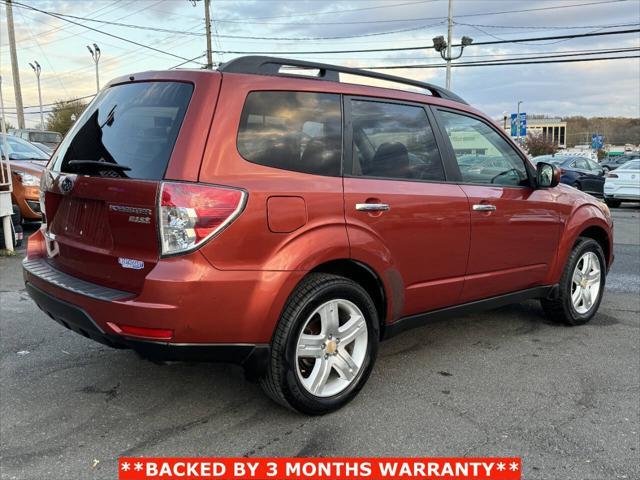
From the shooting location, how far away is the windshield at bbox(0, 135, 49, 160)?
31.4ft

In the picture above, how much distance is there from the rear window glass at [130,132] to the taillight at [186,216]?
15 cm

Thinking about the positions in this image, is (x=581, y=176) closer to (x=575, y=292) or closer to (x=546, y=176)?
(x=575, y=292)

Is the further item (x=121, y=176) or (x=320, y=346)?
(x=320, y=346)

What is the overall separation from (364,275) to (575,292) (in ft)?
8.26

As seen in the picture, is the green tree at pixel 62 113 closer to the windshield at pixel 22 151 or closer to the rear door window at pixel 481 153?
the windshield at pixel 22 151

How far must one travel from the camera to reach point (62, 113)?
66.4 meters

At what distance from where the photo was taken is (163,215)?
2.62 meters

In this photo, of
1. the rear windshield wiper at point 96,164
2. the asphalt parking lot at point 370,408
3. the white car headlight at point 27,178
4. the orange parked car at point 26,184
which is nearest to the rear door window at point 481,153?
the asphalt parking lot at point 370,408

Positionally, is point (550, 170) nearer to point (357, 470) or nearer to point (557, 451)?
point (557, 451)

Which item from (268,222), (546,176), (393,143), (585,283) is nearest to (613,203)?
(585,283)

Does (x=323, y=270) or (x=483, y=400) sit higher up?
(x=323, y=270)

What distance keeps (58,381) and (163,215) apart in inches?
67.0

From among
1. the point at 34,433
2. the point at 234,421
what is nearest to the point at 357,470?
the point at 234,421

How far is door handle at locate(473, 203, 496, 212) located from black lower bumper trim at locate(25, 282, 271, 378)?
6.01 feet
